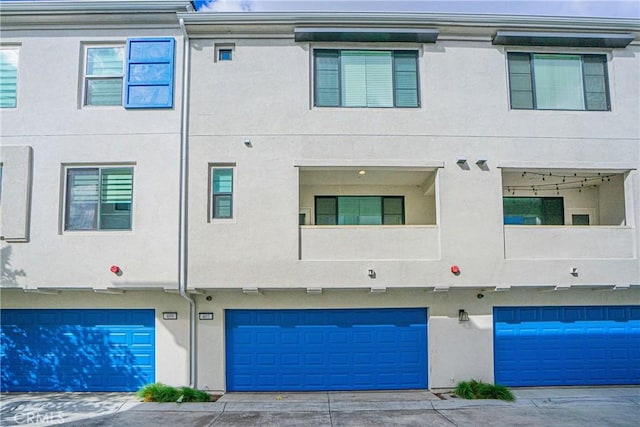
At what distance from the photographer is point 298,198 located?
8047 mm

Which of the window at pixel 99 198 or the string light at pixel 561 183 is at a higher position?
the string light at pixel 561 183

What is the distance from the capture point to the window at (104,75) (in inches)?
329

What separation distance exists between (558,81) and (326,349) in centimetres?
768

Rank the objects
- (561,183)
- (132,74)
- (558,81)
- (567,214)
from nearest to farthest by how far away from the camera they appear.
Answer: (132,74)
(558,81)
(561,183)
(567,214)

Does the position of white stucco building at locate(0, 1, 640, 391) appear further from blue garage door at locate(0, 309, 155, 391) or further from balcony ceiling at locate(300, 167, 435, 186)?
balcony ceiling at locate(300, 167, 435, 186)

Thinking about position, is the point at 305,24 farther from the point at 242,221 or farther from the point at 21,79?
the point at 21,79

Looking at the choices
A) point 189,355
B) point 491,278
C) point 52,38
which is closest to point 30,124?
point 52,38

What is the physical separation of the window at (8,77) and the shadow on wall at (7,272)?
3027 mm

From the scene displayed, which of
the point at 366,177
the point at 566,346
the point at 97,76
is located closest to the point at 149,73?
the point at 97,76

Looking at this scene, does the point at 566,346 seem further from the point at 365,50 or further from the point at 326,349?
the point at 365,50

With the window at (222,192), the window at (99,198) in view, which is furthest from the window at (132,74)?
the window at (222,192)

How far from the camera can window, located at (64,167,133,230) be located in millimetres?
8023

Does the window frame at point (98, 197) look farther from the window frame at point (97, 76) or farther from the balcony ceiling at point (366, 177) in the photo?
the balcony ceiling at point (366, 177)

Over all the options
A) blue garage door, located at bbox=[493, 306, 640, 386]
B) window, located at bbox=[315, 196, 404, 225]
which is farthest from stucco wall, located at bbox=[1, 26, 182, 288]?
blue garage door, located at bbox=[493, 306, 640, 386]
